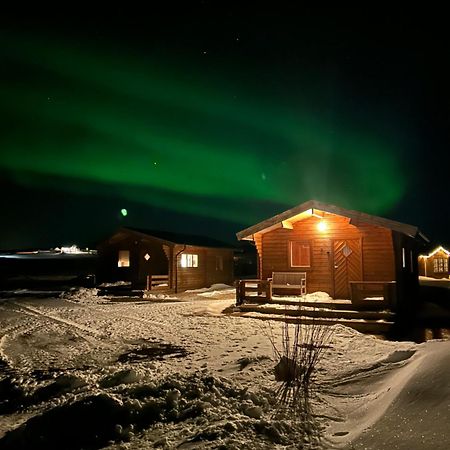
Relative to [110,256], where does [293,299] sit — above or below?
below

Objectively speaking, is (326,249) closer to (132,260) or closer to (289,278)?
(289,278)

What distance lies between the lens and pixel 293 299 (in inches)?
582

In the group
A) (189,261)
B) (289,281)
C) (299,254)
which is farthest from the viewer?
(189,261)

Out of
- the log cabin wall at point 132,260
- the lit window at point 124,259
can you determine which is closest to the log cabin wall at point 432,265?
the log cabin wall at point 132,260

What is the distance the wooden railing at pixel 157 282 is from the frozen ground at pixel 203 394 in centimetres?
1354

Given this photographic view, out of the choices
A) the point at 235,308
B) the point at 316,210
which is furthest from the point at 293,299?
the point at 316,210

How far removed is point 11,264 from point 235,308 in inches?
1608

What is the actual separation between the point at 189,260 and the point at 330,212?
1384 cm

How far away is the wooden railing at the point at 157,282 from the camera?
942 inches

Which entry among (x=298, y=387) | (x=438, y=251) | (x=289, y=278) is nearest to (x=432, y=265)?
(x=438, y=251)

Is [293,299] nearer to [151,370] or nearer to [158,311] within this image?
[158,311]

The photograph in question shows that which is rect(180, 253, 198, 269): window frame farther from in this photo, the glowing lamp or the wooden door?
the wooden door

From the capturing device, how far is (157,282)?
2430cm

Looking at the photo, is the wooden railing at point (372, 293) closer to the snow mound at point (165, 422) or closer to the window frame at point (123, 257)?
the snow mound at point (165, 422)
